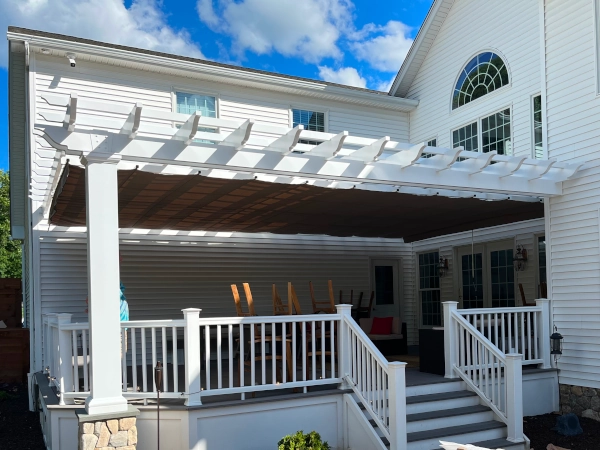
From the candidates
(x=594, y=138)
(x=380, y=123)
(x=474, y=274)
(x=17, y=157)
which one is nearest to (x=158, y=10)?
(x=17, y=157)

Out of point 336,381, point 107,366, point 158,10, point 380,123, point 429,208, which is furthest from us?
point 158,10

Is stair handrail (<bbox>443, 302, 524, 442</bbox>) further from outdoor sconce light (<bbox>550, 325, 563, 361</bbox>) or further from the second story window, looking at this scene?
the second story window

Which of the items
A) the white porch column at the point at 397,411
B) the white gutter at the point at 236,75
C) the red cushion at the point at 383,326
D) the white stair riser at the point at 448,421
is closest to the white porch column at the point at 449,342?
the white stair riser at the point at 448,421

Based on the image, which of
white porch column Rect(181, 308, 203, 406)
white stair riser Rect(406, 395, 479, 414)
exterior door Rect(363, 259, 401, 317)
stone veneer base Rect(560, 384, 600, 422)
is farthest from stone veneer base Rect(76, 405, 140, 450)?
exterior door Rect(363, 259, 401, 317)

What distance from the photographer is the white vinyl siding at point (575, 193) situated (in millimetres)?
7641

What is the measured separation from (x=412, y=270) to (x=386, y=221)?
144 inches

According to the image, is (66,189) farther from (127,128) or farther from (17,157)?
(17,157)

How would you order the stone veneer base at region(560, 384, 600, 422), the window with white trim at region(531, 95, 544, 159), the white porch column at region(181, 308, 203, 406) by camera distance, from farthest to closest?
the window with white trim at region(531, 95, 544, 159), the stone veneer base at region(560, 384, 600, 422), the white porch column at region(181, 308, 203, 406)

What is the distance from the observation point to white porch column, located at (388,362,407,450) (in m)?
5.71

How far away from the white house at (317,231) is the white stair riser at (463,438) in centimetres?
2

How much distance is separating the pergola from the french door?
128cm

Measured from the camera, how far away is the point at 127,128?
202 inches

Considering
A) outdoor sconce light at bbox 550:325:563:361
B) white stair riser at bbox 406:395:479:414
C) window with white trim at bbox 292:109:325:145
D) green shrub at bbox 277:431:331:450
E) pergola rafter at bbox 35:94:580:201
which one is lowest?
white stair riser at bbox 406:395:479:414

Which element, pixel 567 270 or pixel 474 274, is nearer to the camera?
pixel 567 270
